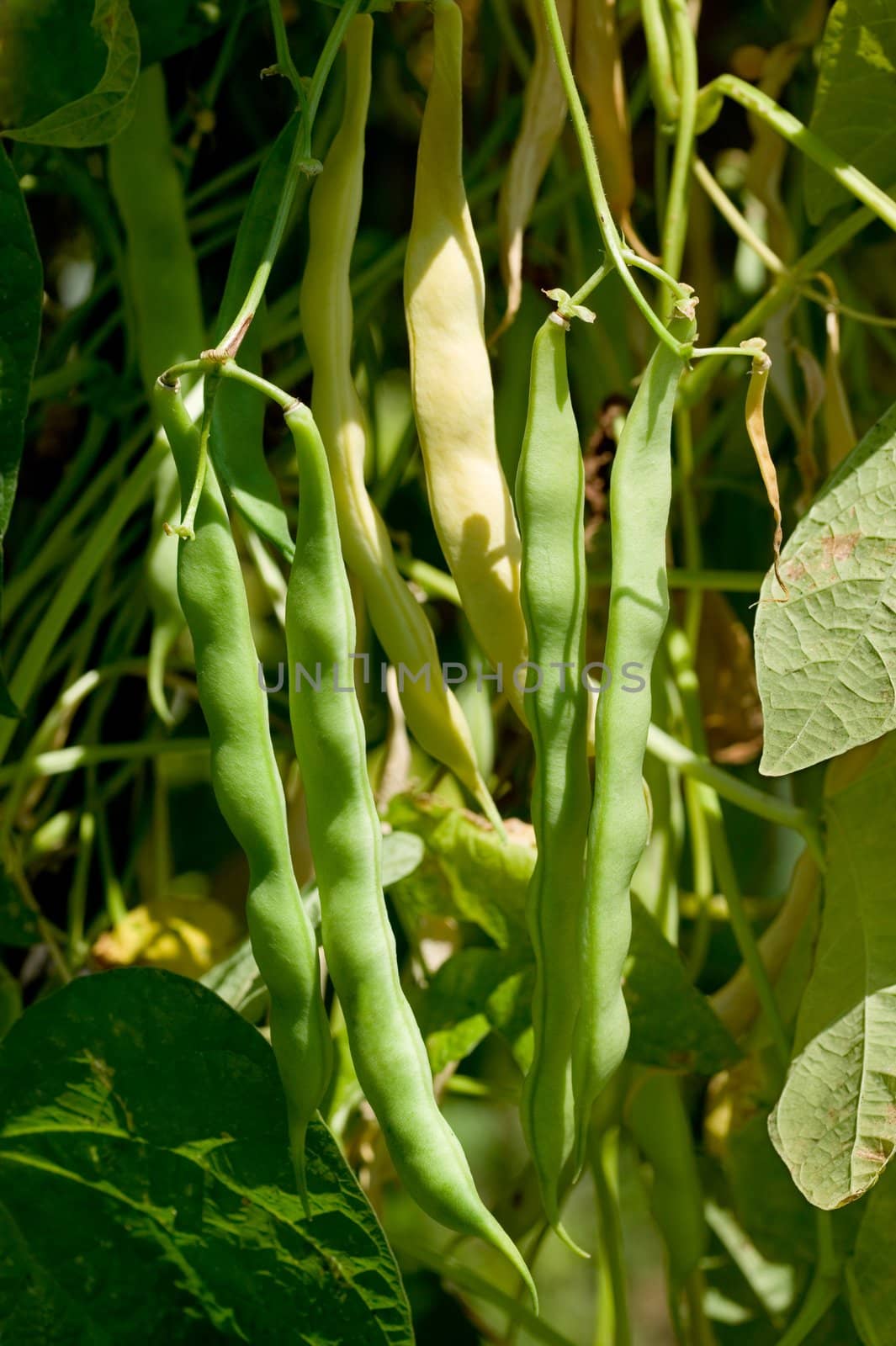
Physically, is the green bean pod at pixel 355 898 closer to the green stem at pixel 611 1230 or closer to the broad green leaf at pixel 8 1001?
the green stem at pixel 611 1230

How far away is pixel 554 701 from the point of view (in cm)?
61

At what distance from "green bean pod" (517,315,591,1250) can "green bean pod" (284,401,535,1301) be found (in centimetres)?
6

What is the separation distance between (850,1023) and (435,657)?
0.29 m

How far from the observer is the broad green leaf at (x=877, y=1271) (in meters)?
0.71

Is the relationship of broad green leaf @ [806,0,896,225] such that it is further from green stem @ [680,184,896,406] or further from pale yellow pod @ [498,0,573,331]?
pale yellow pod @ [498,0,573,331]

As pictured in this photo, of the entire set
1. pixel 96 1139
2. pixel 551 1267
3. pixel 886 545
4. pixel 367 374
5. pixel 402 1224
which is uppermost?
pixel 367 374

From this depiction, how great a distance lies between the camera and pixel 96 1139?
0.73 m

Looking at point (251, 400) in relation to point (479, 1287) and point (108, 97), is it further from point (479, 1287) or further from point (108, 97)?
point (479, 1287)

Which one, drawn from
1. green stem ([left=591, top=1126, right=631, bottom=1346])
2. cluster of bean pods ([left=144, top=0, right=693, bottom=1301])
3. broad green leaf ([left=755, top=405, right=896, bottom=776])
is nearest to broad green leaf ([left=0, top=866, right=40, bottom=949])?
cluster of bean pods ([left=144, top=0, right=693, bottom=1301])

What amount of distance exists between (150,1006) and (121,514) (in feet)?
1.02

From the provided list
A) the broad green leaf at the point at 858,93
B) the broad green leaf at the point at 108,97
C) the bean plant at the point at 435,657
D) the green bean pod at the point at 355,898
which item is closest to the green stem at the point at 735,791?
the bean plant at the point at 435,657

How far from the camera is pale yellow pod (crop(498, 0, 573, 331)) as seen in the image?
30.5 inches

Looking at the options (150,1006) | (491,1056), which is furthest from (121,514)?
(491,1056)

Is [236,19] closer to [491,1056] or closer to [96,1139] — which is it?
[96,1139]
